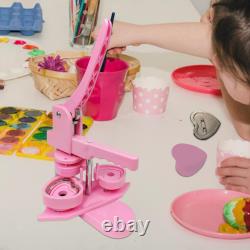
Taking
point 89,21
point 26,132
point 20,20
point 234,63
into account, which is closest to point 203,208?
point 234,63

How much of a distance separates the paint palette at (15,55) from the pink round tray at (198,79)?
293 mm

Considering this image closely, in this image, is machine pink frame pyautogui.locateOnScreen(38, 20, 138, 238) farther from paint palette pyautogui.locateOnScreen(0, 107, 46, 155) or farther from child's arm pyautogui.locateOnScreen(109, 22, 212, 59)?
child's arm pyautogui.locateOnScreen(109, 22, 212, 59)

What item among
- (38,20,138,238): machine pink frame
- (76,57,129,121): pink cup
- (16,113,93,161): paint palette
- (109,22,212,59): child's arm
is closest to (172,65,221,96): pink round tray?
(109,22,212,59): child's arm

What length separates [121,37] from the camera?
39.4 inches

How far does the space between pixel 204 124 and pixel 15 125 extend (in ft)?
1.02

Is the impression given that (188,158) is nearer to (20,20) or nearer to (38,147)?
(38,147)

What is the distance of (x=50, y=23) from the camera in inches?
52.3

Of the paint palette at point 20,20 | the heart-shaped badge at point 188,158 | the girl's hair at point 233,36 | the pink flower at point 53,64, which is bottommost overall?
the heart-shaped badge at point 188,158

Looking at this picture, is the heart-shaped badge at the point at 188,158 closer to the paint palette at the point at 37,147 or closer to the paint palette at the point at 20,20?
the paint palette at the point at 37,147

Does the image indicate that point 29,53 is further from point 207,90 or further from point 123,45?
point 207,90

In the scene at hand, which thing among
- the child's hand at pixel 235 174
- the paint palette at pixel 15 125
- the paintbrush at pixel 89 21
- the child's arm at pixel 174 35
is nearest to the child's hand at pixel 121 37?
the child's arm at pixel 174 35

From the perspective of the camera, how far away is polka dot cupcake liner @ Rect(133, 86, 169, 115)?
35.0 inches

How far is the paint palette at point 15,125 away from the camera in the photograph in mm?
754

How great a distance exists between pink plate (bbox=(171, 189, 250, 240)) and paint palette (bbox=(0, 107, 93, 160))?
0.20 m
